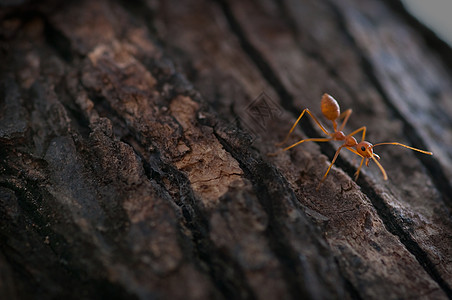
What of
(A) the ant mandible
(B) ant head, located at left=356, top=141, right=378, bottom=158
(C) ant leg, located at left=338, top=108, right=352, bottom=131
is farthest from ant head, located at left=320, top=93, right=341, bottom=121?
(B) ant head, located at left=356, top=141, right=378, bottom=158

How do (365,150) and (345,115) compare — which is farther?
(345,115)

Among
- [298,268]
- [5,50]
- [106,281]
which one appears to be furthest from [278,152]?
[5,50]

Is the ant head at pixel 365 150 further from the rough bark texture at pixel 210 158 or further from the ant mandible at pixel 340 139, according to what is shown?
the rough bark texture at pixel 210 158

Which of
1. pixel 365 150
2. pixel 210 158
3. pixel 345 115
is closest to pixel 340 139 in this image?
pixel 365 150

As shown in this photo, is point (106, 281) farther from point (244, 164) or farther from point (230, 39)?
point (230, 39)

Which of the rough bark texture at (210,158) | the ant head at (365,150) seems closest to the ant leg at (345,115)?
the rough bark texture at (210,158)

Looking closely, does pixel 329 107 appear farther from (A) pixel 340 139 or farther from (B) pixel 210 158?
(B) pixel 210 158

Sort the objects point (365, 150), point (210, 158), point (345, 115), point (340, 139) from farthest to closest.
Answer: point (345, 115) < point (340, 139) < point (365, 150) < point (210, 158)
